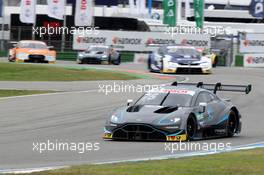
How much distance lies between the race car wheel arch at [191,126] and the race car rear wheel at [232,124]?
49.7 inches

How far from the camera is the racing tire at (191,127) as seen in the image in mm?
14156

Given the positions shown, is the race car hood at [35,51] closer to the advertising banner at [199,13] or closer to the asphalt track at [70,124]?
the asphalt track at [70,124]

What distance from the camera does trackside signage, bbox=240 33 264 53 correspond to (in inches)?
1800

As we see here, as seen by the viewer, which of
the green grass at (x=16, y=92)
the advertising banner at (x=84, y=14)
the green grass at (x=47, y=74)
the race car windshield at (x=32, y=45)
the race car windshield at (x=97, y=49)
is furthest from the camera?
the advertising banner at (x=84, y=14)

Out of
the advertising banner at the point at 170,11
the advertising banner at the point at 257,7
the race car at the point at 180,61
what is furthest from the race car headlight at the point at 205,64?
the advertising banner at the point at 170,11

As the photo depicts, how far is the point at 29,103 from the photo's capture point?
2100 centimetres

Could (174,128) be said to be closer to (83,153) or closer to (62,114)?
(83,153)

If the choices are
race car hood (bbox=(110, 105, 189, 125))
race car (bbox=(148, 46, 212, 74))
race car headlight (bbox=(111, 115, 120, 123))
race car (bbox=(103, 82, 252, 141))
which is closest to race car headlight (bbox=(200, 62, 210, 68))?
race car (bbox=(148, 46, 212, 74))

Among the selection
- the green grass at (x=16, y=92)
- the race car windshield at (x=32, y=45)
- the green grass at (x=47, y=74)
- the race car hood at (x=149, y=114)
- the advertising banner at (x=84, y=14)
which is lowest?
the green grass at (x=16, y=92)

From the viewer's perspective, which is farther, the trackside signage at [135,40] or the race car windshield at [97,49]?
the trackside signage at [135,40]

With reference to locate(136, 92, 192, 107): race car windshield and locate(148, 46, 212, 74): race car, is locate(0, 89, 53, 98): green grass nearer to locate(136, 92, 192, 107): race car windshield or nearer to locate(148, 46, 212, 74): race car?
locate(136, 92, 192, 107): race car windshield

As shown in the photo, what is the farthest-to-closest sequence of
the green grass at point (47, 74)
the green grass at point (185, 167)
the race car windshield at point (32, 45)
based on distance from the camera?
the race car windshield at point (32, 45)
the green grass at point (47, 74)
the green grass at point (185, 167)

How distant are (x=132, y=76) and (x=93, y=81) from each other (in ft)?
11.8

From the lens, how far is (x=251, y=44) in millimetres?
45812
